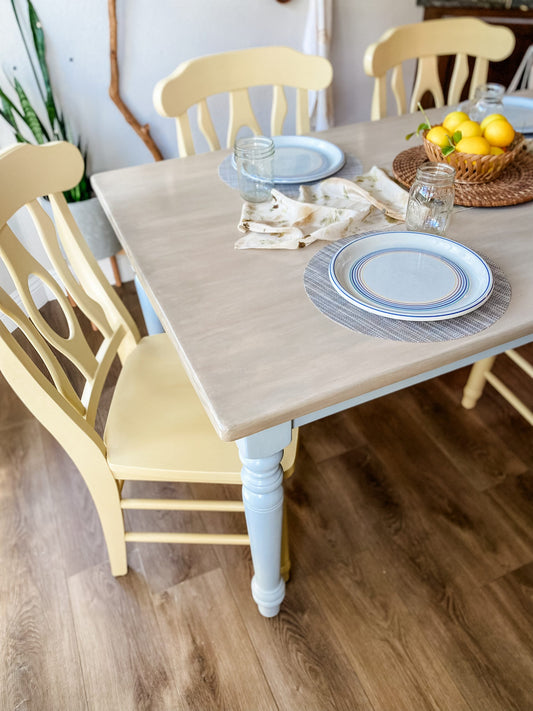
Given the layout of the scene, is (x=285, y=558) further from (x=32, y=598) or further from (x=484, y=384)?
(x=484, y=384)

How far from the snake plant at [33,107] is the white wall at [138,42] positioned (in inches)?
1.2

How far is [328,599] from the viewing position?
1239 millimetres

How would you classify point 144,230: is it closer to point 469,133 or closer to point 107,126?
point 469,133

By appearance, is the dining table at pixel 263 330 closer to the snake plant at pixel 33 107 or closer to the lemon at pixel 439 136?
the lemon at pixel 439 136

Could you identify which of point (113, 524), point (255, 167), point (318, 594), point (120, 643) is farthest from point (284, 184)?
point (120, 643)

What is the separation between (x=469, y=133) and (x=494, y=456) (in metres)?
0.91

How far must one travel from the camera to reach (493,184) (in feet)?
3.69

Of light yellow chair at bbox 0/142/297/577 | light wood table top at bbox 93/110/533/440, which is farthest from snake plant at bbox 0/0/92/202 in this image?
light yellow chair at bbox 0/142/297/577

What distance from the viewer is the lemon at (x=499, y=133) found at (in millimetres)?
1067

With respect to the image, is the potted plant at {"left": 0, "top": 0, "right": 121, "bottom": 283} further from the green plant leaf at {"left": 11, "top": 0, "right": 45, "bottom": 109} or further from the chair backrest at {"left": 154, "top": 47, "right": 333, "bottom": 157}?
the chair backrest at {"left": 154, "top": 47, "right": 333, "bottom": 157}

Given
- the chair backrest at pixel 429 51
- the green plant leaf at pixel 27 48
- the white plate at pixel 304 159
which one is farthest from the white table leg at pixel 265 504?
the green plant leaf at pixel 27 48

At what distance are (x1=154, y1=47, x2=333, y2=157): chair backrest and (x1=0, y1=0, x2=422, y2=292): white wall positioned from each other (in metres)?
0.68

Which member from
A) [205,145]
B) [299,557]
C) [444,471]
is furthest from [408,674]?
[205,145]

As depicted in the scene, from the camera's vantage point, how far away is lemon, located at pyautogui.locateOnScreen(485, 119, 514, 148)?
3.50ft
